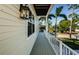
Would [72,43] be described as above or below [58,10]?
below

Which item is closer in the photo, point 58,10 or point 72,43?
point 72,43

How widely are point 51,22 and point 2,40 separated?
1789mm

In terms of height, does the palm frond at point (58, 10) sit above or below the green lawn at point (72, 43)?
above

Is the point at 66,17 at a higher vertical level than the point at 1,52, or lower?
higher

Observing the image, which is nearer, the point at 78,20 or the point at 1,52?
the point at 1,52

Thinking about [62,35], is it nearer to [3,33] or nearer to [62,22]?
[62,22]

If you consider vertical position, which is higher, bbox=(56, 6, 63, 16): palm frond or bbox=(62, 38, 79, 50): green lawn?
bbox=(56, 6, 63, 16): palm frond

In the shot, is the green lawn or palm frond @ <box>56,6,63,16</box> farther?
palm frond @ <box>56,6,63,16</box>

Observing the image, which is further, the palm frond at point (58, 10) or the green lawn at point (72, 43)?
the palm frond at point (58, 10)

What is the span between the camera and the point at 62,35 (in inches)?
125
